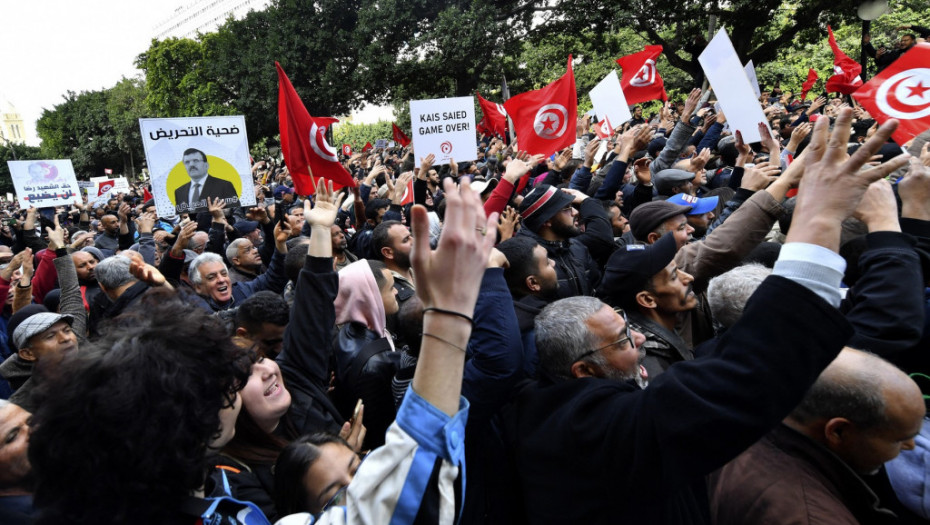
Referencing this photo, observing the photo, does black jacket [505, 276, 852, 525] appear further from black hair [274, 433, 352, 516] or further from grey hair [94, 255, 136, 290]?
grey hair [94, 255, 136, 290]

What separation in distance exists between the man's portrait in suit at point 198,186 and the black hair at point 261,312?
343 centimetres

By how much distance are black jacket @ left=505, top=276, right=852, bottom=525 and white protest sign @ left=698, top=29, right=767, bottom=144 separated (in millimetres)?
3674

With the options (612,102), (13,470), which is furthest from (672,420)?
(612,102)

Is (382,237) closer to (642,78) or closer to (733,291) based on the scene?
(733,291)

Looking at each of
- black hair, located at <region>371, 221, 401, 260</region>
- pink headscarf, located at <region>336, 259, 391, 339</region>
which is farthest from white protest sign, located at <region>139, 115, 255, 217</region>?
pink headscarf, located at <region>336, 259, 391, 339</region>

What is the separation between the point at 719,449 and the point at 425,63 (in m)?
27.7

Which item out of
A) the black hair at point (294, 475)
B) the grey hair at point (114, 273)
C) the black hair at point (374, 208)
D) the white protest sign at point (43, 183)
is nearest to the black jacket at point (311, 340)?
the black hair at point (294, 475)

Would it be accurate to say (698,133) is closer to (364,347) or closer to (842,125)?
(364,347)

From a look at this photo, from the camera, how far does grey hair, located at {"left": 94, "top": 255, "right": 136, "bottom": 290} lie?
13.8 ft

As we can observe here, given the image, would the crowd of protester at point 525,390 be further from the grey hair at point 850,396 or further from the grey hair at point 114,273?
the grey hair at point 114,273

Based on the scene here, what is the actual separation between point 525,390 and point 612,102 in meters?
6.83

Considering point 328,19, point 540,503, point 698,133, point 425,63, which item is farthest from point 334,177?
point 328,19

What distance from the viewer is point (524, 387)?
1982mm

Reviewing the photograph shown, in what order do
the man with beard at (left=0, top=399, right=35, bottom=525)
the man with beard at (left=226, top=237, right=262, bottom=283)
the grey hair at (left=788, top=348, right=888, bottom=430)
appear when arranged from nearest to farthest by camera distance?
the grey hair at (left=788, top=348, right=888, bottom=430) < the man with beard at (left=0, top=399, right=35, bottom=525) < the man with beard at (left=226, top=237, right=262, bottom=283)
